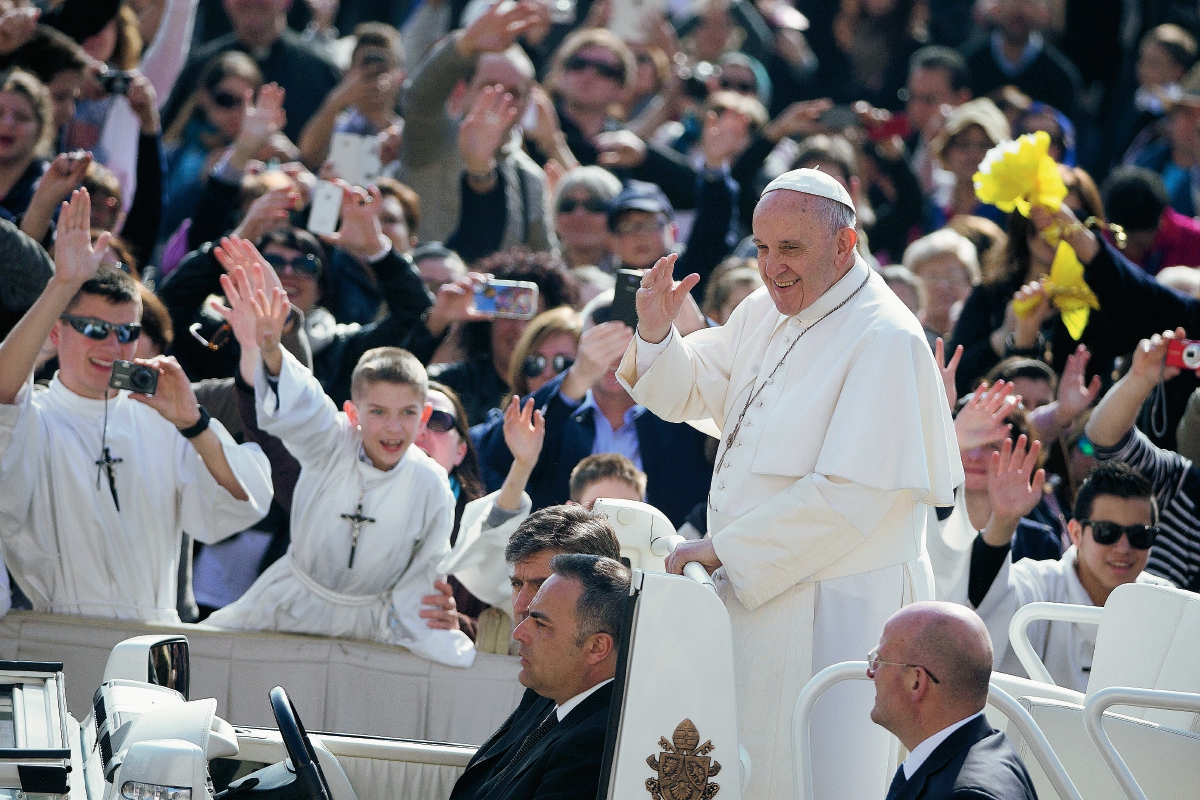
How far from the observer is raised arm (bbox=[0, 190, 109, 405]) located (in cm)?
523

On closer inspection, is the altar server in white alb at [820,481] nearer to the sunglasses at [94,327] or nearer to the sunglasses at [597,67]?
the sunglasses at [94,327]

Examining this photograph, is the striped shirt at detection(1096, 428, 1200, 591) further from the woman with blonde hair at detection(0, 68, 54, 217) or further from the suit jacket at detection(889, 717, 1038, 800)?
the woman with blonde hair at detection(0, 68, 54, 217)

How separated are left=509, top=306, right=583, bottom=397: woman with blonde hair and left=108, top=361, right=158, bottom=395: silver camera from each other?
1881mm

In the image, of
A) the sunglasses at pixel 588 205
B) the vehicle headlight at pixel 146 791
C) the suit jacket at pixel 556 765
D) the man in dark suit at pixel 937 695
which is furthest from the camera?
the sunglasses at pixel 588 205

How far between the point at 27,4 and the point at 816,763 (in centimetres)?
664

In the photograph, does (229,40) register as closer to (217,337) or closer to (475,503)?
(217,337)

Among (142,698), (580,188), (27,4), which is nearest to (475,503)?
(142,698)

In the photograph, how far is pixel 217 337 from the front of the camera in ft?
19.2

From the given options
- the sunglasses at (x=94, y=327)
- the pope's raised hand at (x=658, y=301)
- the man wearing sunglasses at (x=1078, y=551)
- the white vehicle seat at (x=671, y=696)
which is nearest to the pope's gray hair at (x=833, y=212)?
the pope's raised hand at (x=658, y=301)

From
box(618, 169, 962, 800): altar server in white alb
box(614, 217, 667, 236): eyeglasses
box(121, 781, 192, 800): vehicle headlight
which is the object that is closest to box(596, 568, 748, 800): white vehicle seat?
box(618, 169, 962, 800): altar server in white alb

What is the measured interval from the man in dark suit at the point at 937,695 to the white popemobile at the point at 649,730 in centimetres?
10

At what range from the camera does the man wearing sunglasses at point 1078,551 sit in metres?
5.53

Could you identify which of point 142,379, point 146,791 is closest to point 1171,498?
point 142,379

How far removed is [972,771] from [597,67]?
283 inches
